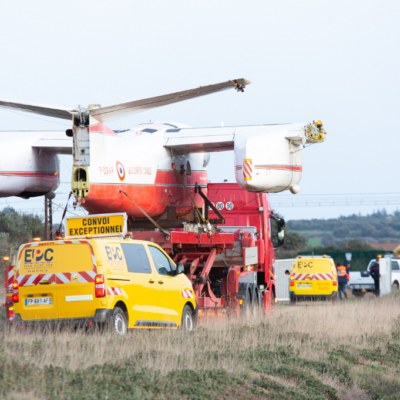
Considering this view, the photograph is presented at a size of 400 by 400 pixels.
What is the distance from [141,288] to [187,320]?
192 cm

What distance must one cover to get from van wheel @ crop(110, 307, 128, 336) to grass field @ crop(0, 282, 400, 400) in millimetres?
295

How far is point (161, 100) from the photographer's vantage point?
13734mm

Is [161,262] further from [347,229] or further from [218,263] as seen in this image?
[347,229]

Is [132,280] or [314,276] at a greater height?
[132,280]

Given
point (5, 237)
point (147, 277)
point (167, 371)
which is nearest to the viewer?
point (167, 371)

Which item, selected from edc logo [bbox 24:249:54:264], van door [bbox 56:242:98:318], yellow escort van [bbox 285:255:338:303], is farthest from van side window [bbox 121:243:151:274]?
yellow escort van [bbox 285:255:338:303]

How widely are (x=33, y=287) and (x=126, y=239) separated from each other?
5.68 ft

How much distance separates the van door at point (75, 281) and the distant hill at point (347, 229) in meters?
139

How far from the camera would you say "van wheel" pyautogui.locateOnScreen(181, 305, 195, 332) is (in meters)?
12.9

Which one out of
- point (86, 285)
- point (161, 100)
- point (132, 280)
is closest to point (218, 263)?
point (161, 100)

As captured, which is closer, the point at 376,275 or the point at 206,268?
the point at 206,268

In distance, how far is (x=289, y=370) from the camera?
383 inches

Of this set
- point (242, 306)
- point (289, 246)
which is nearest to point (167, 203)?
point (242, 306)

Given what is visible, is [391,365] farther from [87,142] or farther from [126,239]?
[87,142]
